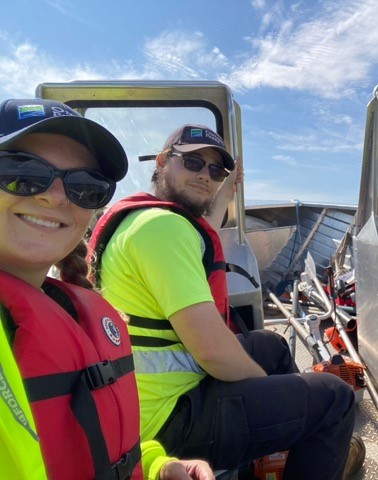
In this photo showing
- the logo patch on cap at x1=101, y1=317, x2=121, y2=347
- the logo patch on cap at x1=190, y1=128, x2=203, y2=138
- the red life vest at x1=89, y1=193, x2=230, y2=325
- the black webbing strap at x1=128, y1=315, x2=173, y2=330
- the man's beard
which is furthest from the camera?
the logo patch on cap at x1=190, y1=128, x2=203, y2=138

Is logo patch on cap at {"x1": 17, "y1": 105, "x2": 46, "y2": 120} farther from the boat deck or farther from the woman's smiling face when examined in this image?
the boat deck

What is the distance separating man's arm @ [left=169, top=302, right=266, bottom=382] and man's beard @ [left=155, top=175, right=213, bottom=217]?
0.61 metres

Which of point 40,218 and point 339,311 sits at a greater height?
point 40,218

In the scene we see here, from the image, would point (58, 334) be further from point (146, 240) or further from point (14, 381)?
point (146, 240)

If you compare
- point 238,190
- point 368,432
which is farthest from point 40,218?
point 368,432

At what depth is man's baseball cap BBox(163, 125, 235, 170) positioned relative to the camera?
1938mm

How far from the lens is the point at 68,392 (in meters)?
0.76

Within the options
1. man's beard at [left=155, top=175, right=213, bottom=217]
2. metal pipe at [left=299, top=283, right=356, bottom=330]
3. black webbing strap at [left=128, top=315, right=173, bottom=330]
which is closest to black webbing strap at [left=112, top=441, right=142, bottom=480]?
black webbing strap at [left=128, top=315, right=173, bottom=330]

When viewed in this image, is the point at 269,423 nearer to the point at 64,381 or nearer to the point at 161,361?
the point at 161,361

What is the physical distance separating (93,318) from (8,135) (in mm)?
463

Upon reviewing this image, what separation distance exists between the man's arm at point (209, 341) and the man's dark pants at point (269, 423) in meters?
0.07

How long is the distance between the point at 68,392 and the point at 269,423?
2.87ft

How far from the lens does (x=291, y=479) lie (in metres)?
1.49

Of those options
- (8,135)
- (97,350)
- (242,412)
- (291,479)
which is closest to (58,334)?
(97,350)
